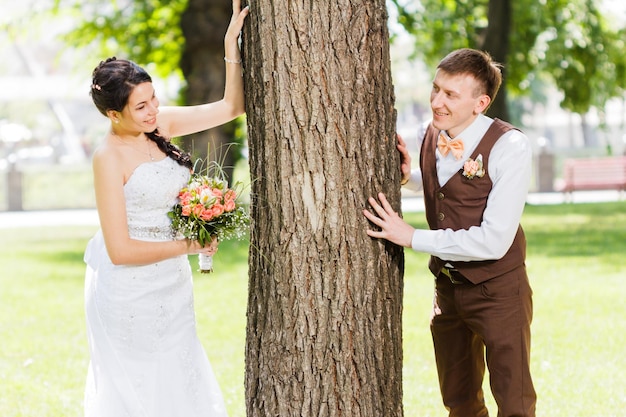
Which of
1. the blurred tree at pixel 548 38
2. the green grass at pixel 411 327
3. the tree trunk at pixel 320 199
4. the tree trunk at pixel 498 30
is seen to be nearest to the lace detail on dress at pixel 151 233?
the tree trunk at pixel 320 199

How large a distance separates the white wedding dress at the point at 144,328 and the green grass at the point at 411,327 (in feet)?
5.14

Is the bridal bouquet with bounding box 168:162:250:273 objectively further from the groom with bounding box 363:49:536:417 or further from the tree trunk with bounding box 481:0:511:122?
the tree trunk with bounding box 481:0:511:122

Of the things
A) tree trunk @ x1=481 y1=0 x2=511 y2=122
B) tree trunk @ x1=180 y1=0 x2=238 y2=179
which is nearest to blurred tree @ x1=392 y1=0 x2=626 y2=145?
tree trunk @ x1=481 y1=0 x2=511 y2=122

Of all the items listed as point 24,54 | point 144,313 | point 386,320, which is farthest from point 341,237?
point 24,54

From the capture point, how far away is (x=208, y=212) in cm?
418


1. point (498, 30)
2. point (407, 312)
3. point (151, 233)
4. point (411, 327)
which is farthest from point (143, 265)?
point (498, 30)

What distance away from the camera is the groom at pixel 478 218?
4.16 m

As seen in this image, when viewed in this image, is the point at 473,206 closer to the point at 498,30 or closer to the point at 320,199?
the point at 320,199

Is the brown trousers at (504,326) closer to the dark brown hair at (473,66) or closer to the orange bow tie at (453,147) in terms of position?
the orange bow tie at (453,147)

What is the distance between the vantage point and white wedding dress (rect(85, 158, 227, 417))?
4363 mm

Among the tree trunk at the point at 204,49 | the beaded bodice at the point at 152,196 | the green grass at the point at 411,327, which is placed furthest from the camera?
the tree trunk at the point at 204,49

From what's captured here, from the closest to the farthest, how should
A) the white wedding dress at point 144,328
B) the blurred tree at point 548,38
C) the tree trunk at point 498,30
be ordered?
the white wedding dress at point 144,328
the tree trunk at point 498,30
the blurred tree at point 548,38

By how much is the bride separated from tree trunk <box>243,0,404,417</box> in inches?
11.3

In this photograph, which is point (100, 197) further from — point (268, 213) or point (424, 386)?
point (424, 386)
